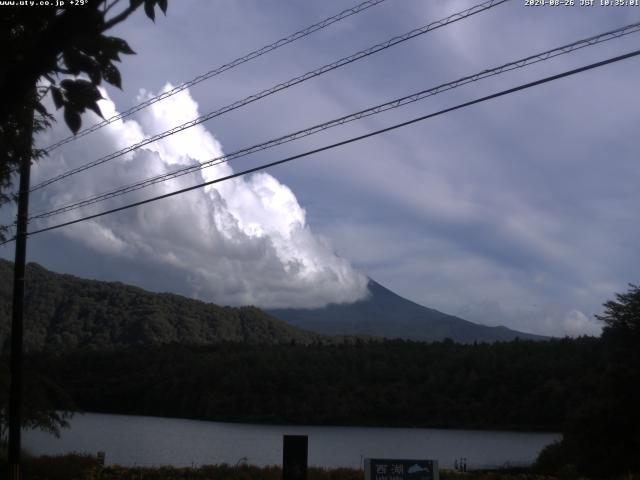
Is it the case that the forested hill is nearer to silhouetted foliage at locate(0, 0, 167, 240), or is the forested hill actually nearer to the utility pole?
the utility pole

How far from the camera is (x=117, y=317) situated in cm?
12531

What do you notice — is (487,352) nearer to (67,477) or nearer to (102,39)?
(67,477)

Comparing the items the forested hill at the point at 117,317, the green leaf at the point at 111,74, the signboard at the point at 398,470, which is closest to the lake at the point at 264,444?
the signboard at the point at 398,470

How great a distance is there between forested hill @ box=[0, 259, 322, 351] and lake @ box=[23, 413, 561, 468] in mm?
38876

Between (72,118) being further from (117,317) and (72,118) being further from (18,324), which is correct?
(117,317)

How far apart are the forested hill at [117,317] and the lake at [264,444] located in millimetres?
38876

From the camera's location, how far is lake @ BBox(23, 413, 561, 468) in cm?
3975

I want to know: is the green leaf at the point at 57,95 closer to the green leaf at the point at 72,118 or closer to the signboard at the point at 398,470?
the green leaf at the point at 72,118

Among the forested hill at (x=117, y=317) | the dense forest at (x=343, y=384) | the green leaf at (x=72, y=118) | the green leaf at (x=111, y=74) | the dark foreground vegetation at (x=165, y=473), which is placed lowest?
the dark foreground vegetation at (x=165, y=473)

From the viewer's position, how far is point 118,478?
65.7 feet

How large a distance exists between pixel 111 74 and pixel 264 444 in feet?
160

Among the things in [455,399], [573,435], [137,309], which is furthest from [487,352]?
[137,309]

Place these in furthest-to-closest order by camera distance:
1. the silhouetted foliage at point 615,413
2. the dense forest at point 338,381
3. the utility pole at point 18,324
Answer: the dense forest at point 338,381 < the silhouetted foliage at point 615,413 < the utility pole at point 18,324

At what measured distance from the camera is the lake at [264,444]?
39750 mm
